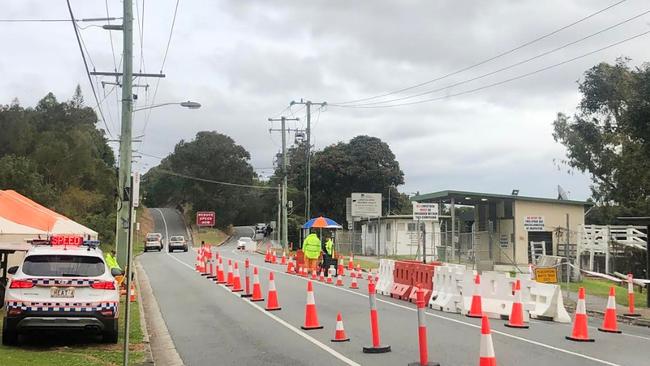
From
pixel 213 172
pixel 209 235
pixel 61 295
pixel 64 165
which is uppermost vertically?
pixel 213 172

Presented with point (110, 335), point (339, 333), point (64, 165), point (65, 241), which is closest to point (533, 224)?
point (339, 333)

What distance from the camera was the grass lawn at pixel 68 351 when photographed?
8.66m

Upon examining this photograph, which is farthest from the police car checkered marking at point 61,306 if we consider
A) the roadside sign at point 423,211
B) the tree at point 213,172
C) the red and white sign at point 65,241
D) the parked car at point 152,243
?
the tree at point 213,172

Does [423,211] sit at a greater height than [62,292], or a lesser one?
greater

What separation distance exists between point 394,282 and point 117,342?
9930 millimetres

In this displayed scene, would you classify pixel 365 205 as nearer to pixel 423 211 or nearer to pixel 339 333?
pixel 423 211

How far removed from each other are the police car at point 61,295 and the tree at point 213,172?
86066 millimetres

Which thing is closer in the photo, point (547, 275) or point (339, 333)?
point (339, 333)

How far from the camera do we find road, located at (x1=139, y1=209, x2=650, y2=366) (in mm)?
9406

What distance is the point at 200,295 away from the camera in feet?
63.0

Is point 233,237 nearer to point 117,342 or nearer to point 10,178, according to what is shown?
point 10,178

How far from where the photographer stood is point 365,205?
5259 cm

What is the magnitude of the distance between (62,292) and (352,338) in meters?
4.78

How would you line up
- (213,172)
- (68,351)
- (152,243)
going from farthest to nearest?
(213,172) < (152,243) < (68,351)
